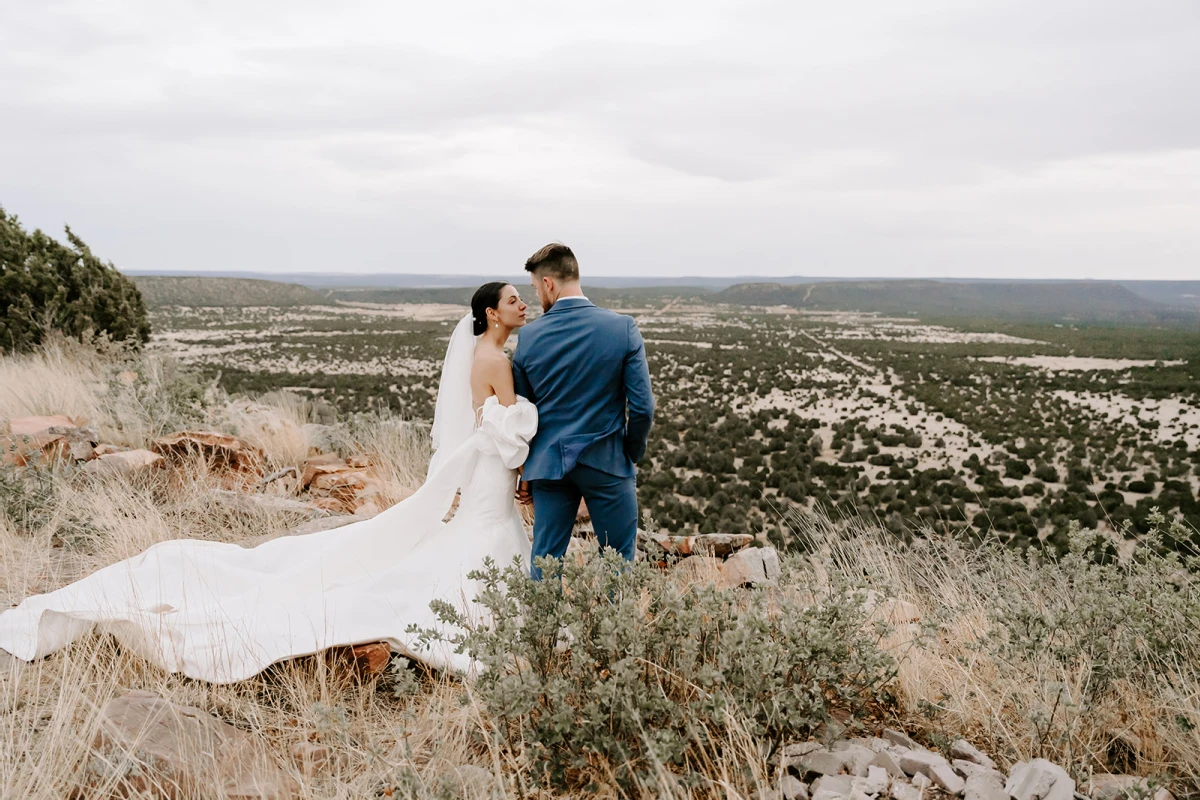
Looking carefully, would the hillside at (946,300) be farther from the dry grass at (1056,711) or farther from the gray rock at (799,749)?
the gray rock at (799,749)

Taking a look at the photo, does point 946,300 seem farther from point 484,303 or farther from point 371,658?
point 371,658

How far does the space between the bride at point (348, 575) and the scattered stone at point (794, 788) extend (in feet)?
4.96

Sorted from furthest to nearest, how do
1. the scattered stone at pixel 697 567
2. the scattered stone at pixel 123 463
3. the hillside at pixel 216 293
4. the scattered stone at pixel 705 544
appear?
the hillside at pixel 216 293, the scattered stone at pixel 123 463, the scattered stone at pixel 705 544, the scattered stone at pixel 697 567

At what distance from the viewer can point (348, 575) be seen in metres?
3.95

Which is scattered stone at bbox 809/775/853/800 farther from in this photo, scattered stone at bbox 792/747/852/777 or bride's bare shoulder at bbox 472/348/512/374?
bride's bare shoulder at bbox 472/348/512/374

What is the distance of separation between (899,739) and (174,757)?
2335mm

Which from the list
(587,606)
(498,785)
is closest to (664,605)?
(587,606)

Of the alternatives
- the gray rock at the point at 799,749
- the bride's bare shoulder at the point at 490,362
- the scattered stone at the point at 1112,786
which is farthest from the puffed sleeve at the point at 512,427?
the scattered stone at the point at 1112,786

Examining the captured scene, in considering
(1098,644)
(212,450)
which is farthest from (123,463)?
(1098,644)

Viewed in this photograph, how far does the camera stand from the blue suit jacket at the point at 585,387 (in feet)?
11.7

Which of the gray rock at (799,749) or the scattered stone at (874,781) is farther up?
the scattered stone at (874,781)

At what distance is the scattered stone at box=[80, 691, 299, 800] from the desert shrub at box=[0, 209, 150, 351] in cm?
1090

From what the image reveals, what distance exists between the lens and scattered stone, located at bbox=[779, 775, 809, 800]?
2.10 metres

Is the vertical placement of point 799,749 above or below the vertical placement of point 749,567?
above
